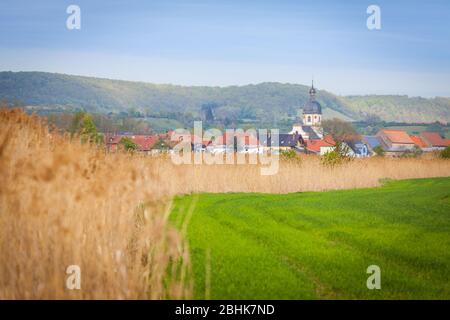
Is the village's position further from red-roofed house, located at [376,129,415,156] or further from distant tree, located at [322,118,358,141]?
distant tree, located at [322,118,358,141]

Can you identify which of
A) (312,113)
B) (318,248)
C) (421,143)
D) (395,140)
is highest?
(312,113)

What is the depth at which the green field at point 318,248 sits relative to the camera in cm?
860

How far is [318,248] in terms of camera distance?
38.5ft

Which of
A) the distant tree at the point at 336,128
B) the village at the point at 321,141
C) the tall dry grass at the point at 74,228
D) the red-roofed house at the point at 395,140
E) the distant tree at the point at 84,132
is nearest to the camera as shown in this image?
the tall dry grass at the point at 74,228

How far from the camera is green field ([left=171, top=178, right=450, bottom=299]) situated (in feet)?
28.2

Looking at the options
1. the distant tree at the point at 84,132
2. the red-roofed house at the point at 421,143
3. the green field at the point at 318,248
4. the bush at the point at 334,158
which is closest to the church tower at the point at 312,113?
the red-roofed house at the point at 421,143

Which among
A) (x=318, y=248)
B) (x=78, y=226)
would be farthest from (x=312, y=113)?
(x=78, y=226)

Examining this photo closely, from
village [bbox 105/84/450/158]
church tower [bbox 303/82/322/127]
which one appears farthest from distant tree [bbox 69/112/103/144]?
church tower [bbox 303/82/322/127]

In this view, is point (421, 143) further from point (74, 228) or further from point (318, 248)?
point (74, 228)

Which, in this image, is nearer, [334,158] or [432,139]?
[334,158]

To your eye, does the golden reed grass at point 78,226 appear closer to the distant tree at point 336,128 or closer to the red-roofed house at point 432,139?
the distant tree at point 336,128

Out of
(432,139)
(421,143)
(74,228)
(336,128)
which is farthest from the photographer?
(336,128)

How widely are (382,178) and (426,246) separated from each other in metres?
23.8
